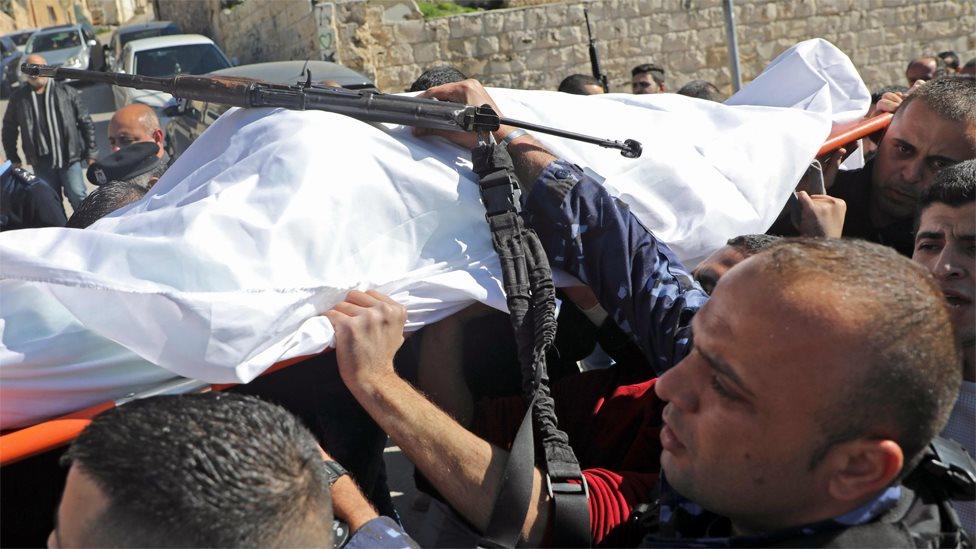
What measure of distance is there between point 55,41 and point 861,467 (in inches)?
742

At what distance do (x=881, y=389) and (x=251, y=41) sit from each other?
52.2ft

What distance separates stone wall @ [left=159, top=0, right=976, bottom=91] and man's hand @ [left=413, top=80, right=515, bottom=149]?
35.7 feet

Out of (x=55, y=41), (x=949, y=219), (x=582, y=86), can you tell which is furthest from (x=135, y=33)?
(x=949, y=219)

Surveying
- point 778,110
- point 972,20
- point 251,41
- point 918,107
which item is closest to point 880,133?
point 918,107

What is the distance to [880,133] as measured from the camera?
3.13 metres

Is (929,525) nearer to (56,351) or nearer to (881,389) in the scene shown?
(881,389)

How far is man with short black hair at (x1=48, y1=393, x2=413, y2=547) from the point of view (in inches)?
44.7

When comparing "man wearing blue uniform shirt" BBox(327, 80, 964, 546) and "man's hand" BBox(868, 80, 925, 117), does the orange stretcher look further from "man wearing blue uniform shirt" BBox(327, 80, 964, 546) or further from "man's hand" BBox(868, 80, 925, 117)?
"man's hand" BBox(868, 80, 925, 117)

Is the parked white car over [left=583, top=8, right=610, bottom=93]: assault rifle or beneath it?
over

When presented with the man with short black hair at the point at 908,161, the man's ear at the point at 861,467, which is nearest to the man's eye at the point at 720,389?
the man's ear at the point at 861,467

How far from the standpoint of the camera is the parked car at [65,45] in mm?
16719

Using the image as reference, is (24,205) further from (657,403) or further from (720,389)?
(720,389)

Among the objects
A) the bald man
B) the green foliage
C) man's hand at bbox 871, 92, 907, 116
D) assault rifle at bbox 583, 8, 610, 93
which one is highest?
the green foliage

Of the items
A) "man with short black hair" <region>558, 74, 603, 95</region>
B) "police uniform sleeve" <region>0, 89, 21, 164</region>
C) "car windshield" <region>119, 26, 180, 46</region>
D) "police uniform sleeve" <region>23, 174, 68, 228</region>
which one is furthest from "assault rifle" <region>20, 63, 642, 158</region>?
"car windshield" <region>119, 26, 180, 46</region>
